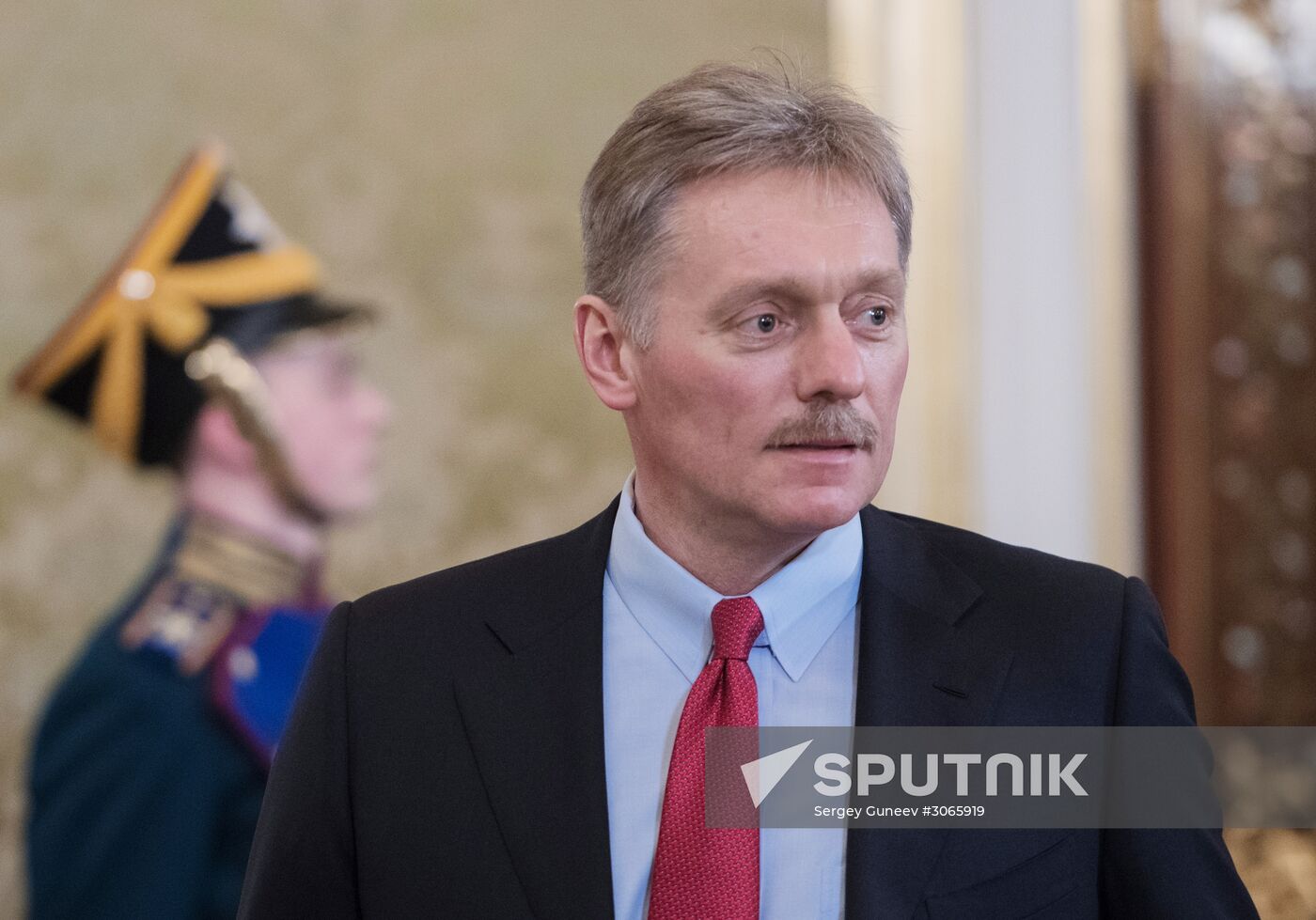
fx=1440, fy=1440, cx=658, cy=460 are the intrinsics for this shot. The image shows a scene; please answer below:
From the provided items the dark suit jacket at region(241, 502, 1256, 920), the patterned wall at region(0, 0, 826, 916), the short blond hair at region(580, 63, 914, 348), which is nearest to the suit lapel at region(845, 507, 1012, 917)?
the dark suit jacket at region(241, 502, 1256, 920)

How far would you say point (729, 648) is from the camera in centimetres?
156

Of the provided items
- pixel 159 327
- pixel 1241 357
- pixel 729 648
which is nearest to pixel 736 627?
pixel 729 648

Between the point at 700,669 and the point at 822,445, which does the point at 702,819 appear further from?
the point at 822,445

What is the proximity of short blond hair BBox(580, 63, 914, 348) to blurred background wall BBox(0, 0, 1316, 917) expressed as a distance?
1.61 meters

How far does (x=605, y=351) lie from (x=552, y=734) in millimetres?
475

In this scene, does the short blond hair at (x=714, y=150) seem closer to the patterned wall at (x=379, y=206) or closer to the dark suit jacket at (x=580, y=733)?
the dark suit jacket at (x=580, y=733)

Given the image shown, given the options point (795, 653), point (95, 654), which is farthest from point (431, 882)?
point (95, 654)

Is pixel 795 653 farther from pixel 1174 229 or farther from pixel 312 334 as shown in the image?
pixel 1174 229

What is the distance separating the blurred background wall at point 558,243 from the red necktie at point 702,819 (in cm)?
176

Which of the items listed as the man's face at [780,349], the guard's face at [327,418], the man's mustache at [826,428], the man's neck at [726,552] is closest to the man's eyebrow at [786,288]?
the man's face at [780,349]

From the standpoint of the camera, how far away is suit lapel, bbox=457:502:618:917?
148 centimetres

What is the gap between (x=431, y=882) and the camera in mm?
1536

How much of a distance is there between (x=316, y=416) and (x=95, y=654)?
2.19ft

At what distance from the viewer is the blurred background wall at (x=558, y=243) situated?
3.03 meters
